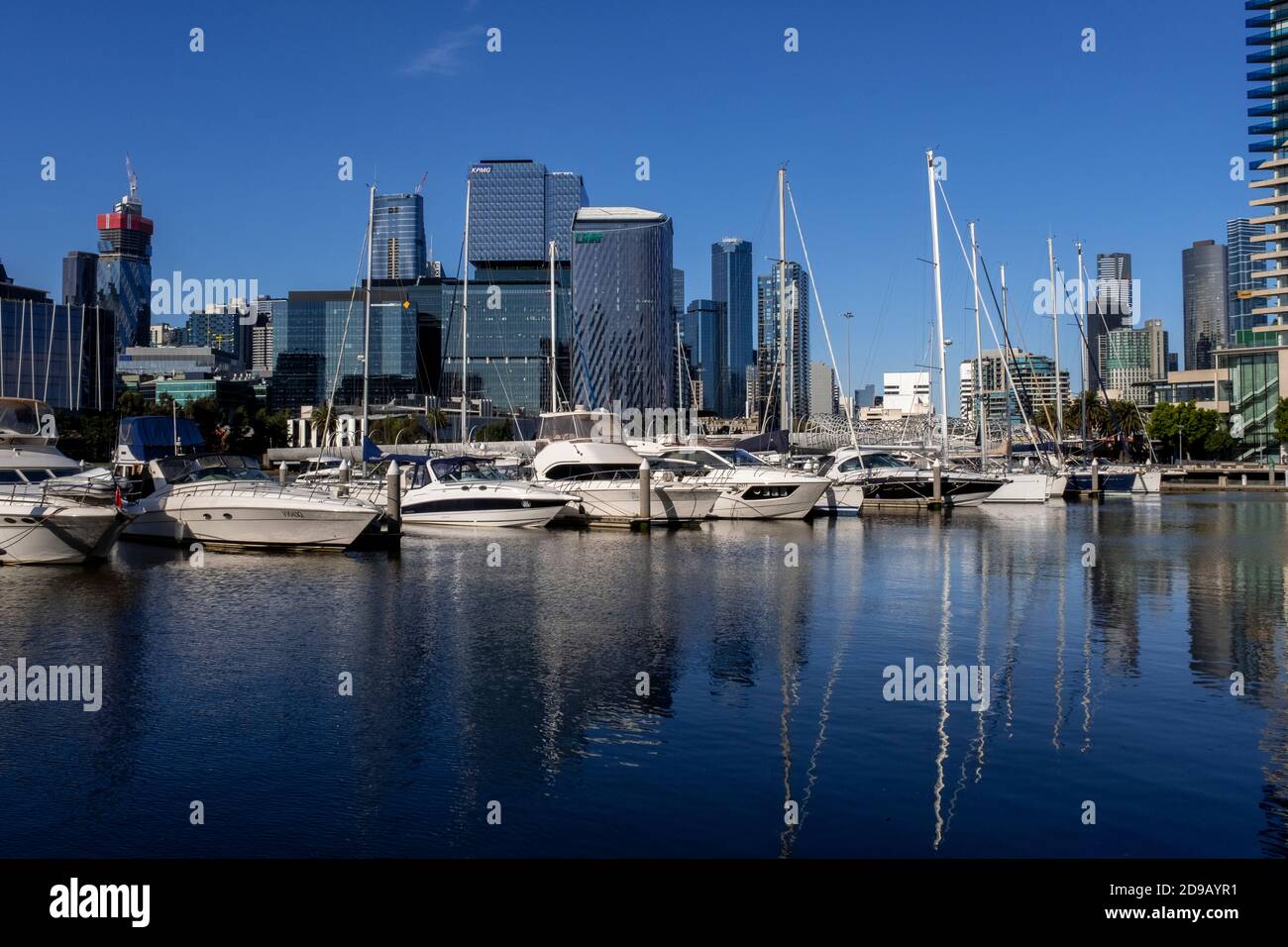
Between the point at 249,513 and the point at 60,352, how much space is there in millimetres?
163367

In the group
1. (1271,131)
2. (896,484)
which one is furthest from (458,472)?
(1271,131)

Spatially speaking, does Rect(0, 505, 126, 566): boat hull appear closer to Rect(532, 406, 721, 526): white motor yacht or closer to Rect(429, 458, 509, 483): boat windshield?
Rect(429, 458, 509, 483): boat windshield

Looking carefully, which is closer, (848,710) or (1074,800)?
(1074,800)

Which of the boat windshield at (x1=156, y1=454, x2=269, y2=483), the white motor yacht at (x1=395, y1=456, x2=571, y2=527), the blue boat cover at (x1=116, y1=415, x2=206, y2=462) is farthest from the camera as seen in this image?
the blue boat cover at (x1=116, y1=415, x2=206, y2=462)

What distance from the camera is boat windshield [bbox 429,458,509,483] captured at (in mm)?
43094

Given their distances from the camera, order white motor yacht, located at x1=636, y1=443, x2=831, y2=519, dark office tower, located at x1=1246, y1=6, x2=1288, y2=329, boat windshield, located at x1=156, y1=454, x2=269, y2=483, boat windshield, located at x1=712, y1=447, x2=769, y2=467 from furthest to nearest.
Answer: dark office tower, located at x1=1246, y1=6, x2=1288, y2=329 < boat windshield, located at x1=712, y1=447, x2=769, y2=467 < white motor yacht, located at x1=636, y1=443, x2=831, y2=519 < boat windshield, located at x1=156, y1=454, x2=269, y2=483

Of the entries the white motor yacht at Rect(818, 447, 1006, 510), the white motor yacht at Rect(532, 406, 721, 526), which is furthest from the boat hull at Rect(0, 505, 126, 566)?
the white motor yacht at Rect(818, 447, 1006, 510)

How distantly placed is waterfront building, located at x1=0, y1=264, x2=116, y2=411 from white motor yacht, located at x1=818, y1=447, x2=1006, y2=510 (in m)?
139

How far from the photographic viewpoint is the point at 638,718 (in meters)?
14.8

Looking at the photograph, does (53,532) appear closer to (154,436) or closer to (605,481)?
(605,481)
